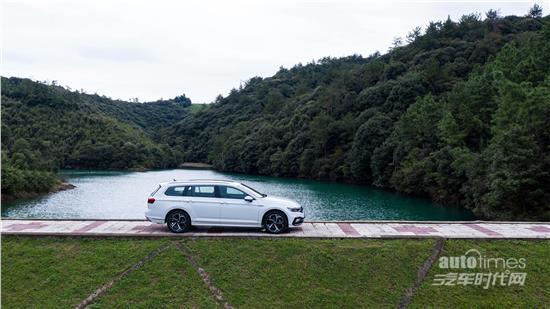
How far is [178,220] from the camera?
595 inches

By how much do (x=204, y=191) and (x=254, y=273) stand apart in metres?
3.57

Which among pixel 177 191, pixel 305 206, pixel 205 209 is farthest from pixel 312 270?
pixel 305 206

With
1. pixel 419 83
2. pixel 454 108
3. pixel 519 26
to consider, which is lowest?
pixel 454 108

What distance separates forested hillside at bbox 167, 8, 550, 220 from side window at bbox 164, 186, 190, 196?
2747 centimetres

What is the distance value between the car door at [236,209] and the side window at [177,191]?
1.17m

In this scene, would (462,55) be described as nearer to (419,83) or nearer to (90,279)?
(419,83)

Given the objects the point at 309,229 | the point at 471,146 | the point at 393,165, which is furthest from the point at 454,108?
the point at 309,229

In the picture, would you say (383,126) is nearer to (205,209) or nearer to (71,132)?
(205,209)

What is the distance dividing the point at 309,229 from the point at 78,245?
754 centimetres

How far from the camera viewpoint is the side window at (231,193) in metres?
15.1

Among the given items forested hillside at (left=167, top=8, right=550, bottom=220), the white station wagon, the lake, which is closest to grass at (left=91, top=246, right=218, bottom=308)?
the white station wagon

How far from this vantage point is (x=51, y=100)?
116750mm

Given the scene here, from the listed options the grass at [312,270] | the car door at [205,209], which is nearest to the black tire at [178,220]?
the car door at [205,209]

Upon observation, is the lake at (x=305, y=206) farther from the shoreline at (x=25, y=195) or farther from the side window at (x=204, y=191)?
the side window at (x=204, y=191)
